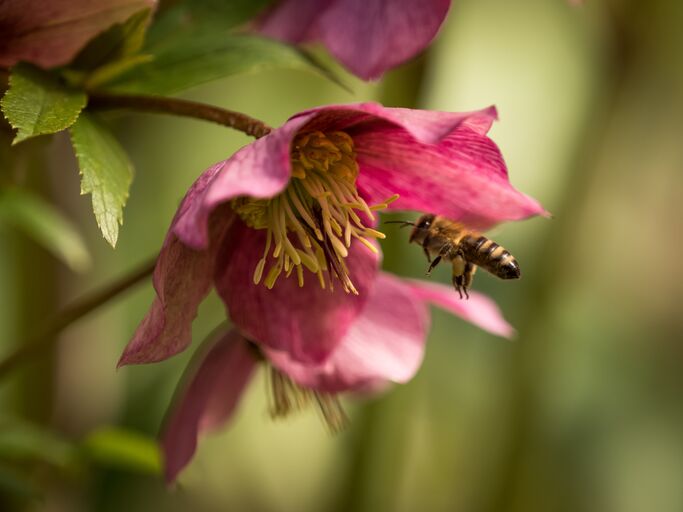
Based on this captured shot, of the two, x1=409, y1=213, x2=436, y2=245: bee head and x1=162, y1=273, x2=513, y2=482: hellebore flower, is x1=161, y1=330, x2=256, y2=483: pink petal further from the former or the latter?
x1=409, y1=213, x2=436, y2=245: bee head

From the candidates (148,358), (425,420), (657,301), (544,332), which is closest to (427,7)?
(148,358)

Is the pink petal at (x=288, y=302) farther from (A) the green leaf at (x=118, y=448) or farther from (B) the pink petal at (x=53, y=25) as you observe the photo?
(A) the green leaf at (x=118, y=448)

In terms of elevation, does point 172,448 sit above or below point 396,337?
below

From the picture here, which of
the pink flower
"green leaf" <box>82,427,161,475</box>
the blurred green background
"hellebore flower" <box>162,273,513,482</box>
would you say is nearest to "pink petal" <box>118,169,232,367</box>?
the pink flower

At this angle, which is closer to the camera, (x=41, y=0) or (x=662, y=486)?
(x=41, y=0)

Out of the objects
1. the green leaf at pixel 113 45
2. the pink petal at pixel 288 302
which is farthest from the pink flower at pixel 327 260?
the green leaf at pixel 113 45

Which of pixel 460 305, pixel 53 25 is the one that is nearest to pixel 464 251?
Result: pixel 460 305

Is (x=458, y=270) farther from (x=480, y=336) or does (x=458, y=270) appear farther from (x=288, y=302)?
(x=480, y=336)

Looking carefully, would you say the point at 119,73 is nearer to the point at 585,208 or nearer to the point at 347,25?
the point at 347,25
